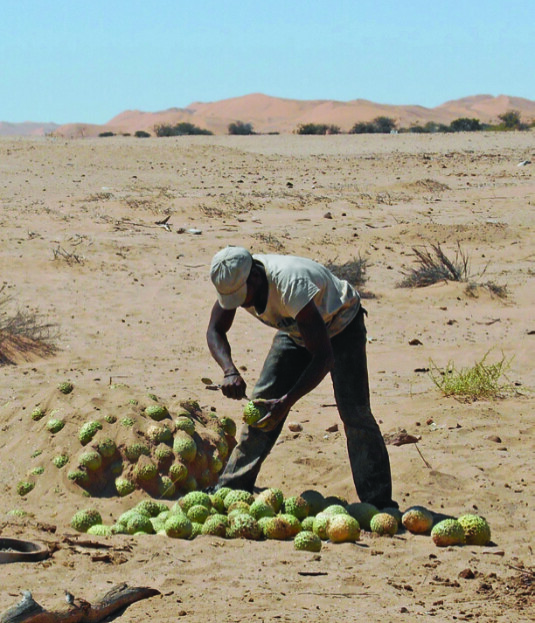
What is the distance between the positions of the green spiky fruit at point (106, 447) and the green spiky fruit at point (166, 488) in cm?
35

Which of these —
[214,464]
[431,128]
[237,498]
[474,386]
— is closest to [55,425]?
[214,464]

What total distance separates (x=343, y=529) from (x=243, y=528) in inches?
19.1

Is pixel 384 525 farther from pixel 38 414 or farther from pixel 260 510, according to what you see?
pixel 38 414

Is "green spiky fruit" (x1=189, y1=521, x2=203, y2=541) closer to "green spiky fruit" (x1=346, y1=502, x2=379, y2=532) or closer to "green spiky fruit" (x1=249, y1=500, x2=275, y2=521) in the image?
"green spiky fruit" (x1=249, y1=500, x2=275, y2=521)

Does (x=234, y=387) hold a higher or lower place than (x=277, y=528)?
higher

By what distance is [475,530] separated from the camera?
15.8ft

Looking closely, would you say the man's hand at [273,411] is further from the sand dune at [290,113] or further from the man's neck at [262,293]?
the sand dune at [290,113]

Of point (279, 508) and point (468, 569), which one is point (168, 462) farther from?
point (468, 569)

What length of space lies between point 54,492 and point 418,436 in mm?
2640

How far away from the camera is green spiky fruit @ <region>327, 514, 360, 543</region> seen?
4.72 metres

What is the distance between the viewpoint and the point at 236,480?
536cm

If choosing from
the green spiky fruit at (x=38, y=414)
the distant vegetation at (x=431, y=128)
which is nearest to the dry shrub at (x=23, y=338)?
the green spiky fruit at (x=38, y=414)

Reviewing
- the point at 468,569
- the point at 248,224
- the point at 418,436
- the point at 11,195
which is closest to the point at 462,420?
the point at 418,436

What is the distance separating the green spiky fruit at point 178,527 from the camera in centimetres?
470
